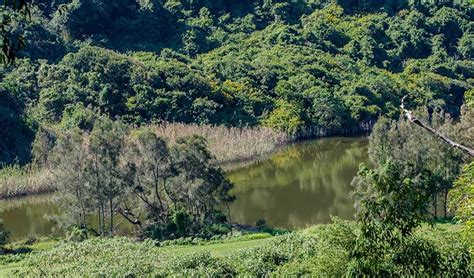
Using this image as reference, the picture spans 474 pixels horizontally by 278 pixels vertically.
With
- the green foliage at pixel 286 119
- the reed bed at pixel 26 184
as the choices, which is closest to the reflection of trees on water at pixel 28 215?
the reed bed at pixel 26 184

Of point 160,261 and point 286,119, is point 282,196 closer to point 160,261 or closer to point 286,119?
point 160,261

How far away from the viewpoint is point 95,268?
1816 cm

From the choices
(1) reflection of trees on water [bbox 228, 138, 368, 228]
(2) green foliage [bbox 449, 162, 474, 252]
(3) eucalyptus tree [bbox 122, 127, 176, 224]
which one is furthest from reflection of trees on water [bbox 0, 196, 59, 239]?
(2) green foliage [bbox 449, 162, 474, 252]

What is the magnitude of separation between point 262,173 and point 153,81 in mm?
22753

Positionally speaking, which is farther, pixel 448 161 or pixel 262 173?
pixel 262 173

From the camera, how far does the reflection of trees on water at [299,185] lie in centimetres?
3653

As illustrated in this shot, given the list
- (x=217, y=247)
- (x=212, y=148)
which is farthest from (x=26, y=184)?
(x=217, y=247)

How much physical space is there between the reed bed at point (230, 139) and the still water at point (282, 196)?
1419 mm

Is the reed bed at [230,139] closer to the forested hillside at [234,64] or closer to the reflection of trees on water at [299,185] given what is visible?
the reflection of trees on water at [299,185]

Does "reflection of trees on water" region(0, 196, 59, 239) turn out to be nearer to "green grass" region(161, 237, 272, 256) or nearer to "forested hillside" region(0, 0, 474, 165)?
"forested hillside" region(0, 0, 474, 165)

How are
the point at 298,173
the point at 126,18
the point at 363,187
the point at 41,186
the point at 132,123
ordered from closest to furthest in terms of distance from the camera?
the point at 363,187 → the point at 41,186 → the point at 298,173 → the point at 132,123 → the point at 126,18

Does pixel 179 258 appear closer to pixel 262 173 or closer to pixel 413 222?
pixel 413 222

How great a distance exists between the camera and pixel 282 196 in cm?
4097

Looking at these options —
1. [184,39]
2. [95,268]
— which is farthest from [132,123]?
[95,268]
